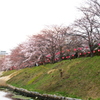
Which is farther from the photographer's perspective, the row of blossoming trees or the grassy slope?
the row of blossoming trees

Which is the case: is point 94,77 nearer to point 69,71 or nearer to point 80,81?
point 80,81

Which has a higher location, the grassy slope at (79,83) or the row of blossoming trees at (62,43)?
the row of blossoming trees at (62,43)

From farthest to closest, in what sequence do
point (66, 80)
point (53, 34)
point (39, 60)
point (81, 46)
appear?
point (39, 60), point (53, 34), point (81, 46), point (66, 80)

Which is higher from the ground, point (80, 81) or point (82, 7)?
point (82, 7)

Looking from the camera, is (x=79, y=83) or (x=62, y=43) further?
(x=62, y=43)

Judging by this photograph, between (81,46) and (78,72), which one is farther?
(81,46)

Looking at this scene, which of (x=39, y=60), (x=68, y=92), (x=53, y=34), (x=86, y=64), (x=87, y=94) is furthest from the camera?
(x=39, y=60)

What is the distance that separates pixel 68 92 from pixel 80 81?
1879 millimetres

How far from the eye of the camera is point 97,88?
1636 cm

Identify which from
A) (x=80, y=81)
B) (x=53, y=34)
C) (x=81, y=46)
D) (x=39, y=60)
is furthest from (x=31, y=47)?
(x=80, y=81)

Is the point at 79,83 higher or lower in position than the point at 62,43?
lower

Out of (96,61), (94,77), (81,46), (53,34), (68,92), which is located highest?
(53,34)

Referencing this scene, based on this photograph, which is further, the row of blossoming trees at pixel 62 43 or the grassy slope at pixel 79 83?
the row of blossoming trees at pixel 62 43

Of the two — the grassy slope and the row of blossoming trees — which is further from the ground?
the row of blossoming trees
